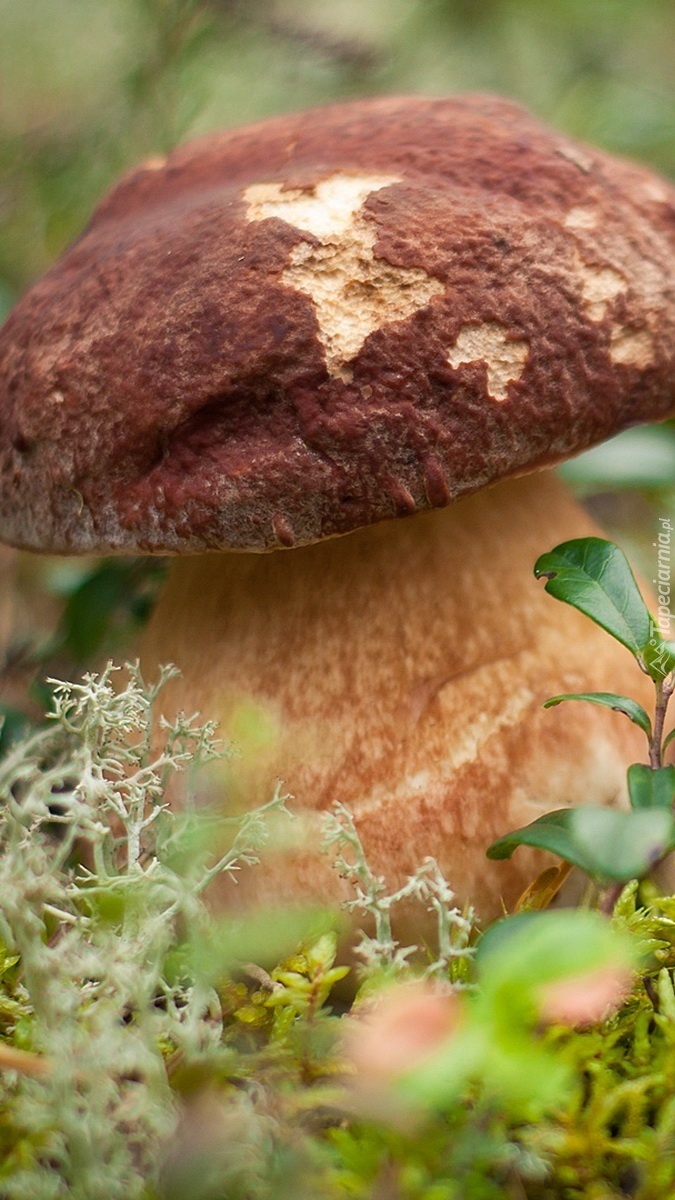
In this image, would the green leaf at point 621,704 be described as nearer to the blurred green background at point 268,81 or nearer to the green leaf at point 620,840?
the green leaf at point 620,840

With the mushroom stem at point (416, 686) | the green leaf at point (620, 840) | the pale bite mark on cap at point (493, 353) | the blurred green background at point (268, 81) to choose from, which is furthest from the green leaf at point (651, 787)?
the blurred green background at point (268, 81)

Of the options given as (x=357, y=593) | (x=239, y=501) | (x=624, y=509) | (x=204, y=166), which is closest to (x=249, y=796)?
(x=357, y=593)

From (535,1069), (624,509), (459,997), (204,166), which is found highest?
(204,166)

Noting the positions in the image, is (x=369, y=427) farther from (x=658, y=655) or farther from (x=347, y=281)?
(x=658, y=655)

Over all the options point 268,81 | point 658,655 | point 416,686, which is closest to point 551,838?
point 658,655

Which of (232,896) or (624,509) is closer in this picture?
(232,896)

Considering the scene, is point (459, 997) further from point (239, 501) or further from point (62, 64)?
point (62, 64)

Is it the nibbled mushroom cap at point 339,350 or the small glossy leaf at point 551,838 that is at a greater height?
the nibbled mushroom cap at point 339,350
